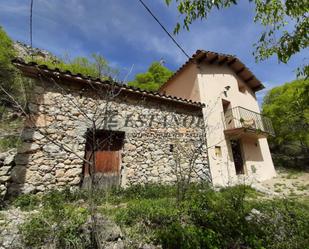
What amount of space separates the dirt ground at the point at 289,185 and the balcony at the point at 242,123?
95.3 inches

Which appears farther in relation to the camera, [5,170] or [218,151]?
[218,151]

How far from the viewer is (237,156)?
9.59 metres

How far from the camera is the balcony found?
29.1ft

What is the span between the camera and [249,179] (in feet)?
29.2

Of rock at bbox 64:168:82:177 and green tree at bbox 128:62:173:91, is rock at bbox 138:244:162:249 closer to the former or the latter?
rock at bbox 64:168:82:177

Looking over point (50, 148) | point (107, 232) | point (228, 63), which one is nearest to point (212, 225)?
point (107, 232)

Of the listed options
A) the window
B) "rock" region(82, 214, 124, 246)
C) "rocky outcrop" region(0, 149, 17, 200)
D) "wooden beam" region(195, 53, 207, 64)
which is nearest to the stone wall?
"rocky outcrop" region(0, 149, 17, 200)

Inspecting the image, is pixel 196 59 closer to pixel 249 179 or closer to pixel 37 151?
pixel 249 179

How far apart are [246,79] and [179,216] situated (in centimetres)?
1138

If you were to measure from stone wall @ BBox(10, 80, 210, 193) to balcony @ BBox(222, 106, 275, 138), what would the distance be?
1890mm

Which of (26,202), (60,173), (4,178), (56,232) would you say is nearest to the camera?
(56,232)

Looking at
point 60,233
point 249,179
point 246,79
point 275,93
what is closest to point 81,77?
point 60,233

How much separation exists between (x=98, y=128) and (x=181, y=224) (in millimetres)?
3309

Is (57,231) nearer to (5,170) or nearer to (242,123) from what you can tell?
(5,170)
